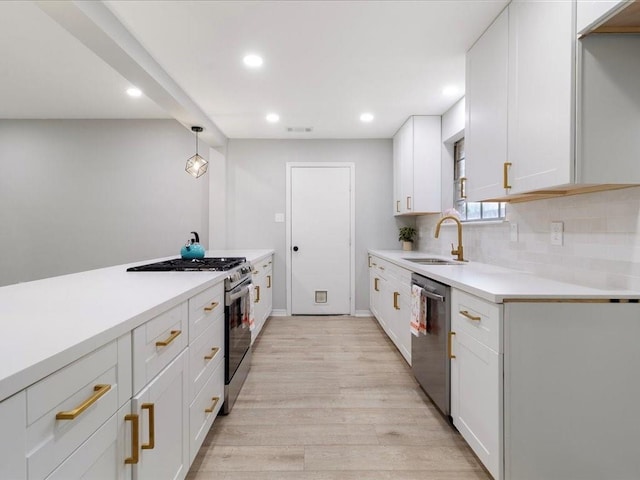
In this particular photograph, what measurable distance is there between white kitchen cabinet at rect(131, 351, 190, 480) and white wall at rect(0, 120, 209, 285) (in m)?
3.25

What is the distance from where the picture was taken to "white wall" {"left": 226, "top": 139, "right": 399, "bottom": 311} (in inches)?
180

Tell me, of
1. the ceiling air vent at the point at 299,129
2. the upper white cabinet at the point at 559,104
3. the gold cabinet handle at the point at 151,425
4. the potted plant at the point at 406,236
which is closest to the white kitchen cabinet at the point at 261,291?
the ceiling air vent at the point at 299,129

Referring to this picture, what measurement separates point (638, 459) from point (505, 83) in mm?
1860

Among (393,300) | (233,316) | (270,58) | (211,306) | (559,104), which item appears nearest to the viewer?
(559,104)

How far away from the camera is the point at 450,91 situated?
305 cm

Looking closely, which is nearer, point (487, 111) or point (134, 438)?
point (134, 438)

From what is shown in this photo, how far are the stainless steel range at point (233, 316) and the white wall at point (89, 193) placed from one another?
2.09 meters

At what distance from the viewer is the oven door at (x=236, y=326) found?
82.4 inches

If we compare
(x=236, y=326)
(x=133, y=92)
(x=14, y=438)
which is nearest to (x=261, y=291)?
(x=236, y=326)

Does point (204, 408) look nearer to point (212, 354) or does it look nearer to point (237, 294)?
point (212, 354)

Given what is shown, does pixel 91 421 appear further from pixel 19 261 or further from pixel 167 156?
pixel 19 261

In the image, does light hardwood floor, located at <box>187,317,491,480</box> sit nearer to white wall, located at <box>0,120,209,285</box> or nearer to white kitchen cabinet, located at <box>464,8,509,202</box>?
white kitchen cabinet, located at <box>464,8,509,202</box>

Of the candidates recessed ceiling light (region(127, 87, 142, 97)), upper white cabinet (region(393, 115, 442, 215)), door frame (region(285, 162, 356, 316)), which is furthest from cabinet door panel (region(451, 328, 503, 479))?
recessed ceiling light (region(127, 87, 142, 97))

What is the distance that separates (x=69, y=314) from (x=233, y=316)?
1252mm
